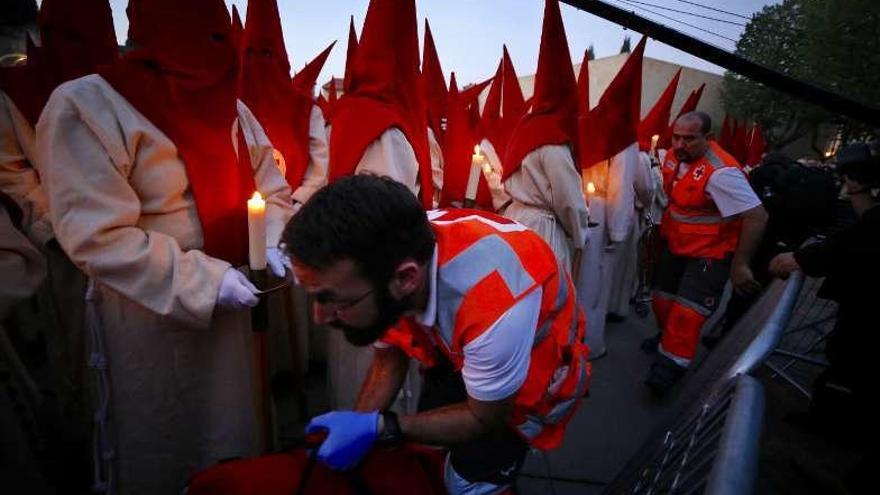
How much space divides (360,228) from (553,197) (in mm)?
2663

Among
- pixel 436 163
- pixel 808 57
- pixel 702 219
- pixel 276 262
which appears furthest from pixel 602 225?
pixel 808 57

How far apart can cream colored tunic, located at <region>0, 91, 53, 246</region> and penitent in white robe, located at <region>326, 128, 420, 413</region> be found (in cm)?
182

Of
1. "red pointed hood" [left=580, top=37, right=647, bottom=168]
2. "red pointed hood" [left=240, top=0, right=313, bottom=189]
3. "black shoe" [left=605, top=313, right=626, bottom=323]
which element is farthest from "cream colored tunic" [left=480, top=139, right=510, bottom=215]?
"black shoe" [left=605, top=313, right=626, bottom=323]

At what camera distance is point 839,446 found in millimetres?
3273

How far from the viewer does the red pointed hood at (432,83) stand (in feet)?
17.9

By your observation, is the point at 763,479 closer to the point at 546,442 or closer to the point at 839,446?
the point at 839,446

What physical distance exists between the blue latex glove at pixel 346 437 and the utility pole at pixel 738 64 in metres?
6.77

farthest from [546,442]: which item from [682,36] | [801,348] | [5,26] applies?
[682,36]

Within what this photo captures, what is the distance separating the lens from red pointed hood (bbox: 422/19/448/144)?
546 centimetres

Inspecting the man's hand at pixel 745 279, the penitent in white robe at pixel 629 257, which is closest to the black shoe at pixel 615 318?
the penitent in white robe at pixel 629 257

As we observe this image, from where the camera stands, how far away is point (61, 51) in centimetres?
254

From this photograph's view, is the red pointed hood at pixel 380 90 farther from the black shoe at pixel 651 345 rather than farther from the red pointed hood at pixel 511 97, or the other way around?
the black shoe at pixel 651 345

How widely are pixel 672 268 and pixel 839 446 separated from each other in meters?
1.69

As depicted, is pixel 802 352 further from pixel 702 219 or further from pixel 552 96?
pixel 552 96
